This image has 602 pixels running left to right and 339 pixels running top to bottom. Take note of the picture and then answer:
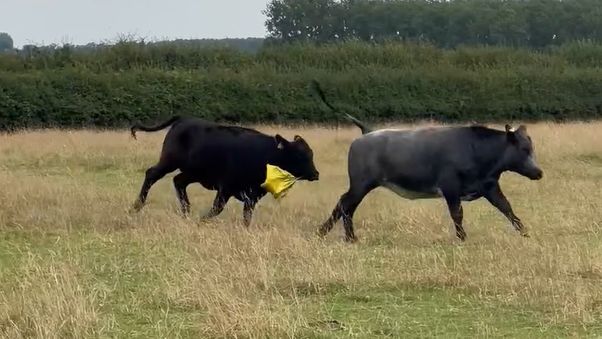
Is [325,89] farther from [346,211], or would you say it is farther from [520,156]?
[346,211]

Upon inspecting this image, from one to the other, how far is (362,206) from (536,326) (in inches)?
262

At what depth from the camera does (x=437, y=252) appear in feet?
32.7

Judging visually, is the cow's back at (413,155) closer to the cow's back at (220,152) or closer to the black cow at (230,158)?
the black cow at (230,158)

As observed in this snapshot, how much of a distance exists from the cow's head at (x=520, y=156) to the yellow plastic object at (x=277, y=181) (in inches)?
103

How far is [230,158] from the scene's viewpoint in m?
12.6

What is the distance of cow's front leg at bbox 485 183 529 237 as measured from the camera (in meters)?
11.3

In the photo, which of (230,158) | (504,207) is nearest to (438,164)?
(504,207)

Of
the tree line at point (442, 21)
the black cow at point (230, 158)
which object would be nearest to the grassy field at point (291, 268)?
the black cow at point (230, 158)

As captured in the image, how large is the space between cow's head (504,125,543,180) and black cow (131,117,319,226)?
8.22 feet

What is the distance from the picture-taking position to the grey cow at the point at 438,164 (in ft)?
37.7

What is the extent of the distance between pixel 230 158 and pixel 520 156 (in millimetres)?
3519

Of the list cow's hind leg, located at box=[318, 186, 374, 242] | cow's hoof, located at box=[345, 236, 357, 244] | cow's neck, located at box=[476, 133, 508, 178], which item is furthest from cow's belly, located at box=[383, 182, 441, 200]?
cow's hoof, located at box=[345, 236, 357, 244]

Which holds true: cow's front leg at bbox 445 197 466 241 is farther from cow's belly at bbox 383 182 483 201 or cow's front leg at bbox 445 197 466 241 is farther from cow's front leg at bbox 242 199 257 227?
cow's front leg at bbox 242 199 257 227

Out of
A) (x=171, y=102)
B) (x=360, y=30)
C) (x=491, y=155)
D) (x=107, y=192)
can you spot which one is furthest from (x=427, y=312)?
(x=360, y=30)
